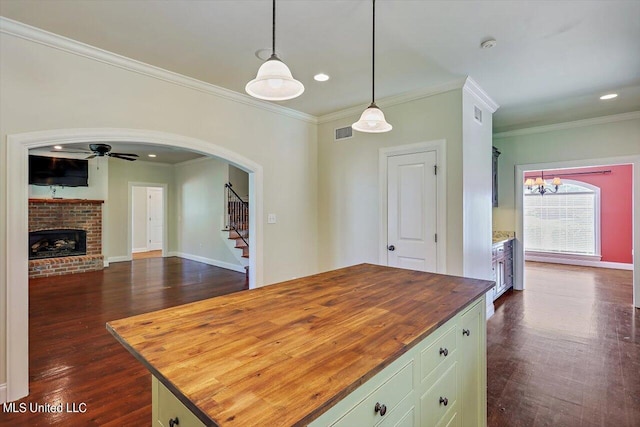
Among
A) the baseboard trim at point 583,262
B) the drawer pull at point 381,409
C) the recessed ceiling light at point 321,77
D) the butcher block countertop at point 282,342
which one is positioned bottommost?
the baseboard trim at point 583,262

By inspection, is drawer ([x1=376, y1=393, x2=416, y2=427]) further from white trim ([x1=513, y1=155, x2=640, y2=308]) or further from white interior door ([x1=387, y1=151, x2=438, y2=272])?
white trim ([x1=513, y1=155, x2=640, y2=308])

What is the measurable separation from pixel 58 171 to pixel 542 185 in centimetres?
1133

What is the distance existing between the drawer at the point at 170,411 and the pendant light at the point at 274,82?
57.2 inches

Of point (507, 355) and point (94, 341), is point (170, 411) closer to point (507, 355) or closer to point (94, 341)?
point (94, 341)

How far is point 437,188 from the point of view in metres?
3.54

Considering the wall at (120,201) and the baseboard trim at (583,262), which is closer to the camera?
the baseboard trim at (583,262)

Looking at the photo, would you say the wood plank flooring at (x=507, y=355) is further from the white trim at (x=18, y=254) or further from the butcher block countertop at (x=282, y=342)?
the butcher block countertop at (x=282, y=342)

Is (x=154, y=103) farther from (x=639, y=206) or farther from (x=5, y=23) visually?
(x=639, y=206)

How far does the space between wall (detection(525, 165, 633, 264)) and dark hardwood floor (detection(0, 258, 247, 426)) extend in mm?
8392

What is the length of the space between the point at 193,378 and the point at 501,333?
3.69 m

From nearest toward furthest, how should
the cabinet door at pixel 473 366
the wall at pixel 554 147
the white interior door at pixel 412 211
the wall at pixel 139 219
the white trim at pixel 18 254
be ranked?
1. the cabinet door at pixel 473 366
2. the white trim at pixel 18 254
3. the white interior door at pixel 412 211
4. the wall at pixel 554 147
5. the wall at pixel 139 219

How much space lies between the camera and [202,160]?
26.9ft

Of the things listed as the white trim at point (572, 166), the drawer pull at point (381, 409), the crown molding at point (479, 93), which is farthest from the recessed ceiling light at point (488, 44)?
the white trim at point (572, 166)

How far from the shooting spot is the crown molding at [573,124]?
14.4 feet
